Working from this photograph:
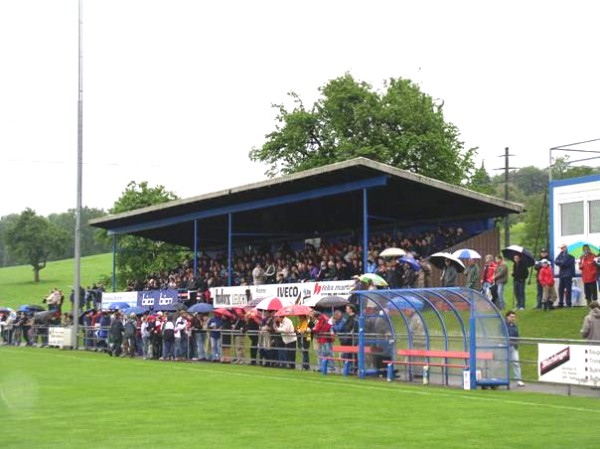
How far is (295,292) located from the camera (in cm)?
3294

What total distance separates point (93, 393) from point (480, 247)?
16.3m

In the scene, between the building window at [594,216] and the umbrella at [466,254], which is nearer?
the umbrella at [466,254]

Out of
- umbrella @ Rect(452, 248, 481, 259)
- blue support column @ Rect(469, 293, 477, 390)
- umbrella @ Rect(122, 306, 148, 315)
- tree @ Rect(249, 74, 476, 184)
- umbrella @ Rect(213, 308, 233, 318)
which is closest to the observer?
blue support column @ Rect(469, 293, 477, 390)

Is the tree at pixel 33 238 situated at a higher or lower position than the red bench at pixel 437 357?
higher

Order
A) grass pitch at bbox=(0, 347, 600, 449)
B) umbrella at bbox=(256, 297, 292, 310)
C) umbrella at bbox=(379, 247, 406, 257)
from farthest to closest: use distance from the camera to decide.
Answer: umbrella at bbox=(256, 297, 292, 310) < umbrella at bbox=(379, 247, 406, 257) < grass pitch at bbox=(0, 347, 600, 449)

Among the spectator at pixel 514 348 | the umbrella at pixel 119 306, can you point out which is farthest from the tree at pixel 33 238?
the spectator at pixel 514 348

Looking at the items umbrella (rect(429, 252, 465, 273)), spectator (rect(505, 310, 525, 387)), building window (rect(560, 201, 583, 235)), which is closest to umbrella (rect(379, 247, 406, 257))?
umbrella (rect(429, 252, 465, 273))

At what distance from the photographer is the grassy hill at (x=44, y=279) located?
289 ft

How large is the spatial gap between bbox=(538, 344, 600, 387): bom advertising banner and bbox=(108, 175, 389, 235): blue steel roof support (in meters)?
11.8

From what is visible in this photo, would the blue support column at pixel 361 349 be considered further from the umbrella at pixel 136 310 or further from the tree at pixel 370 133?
the tree at pixel 370 133

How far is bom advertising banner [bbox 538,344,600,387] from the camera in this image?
1859 centimetres

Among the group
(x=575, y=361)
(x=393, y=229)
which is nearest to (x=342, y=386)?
(x=575, y=361)

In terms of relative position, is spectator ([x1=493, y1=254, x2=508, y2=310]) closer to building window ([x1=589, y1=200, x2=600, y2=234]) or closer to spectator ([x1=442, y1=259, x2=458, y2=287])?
spectator ([x1=442, y1=259, x2=458, y2=287])

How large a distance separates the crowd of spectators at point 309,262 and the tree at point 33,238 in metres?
54.8
